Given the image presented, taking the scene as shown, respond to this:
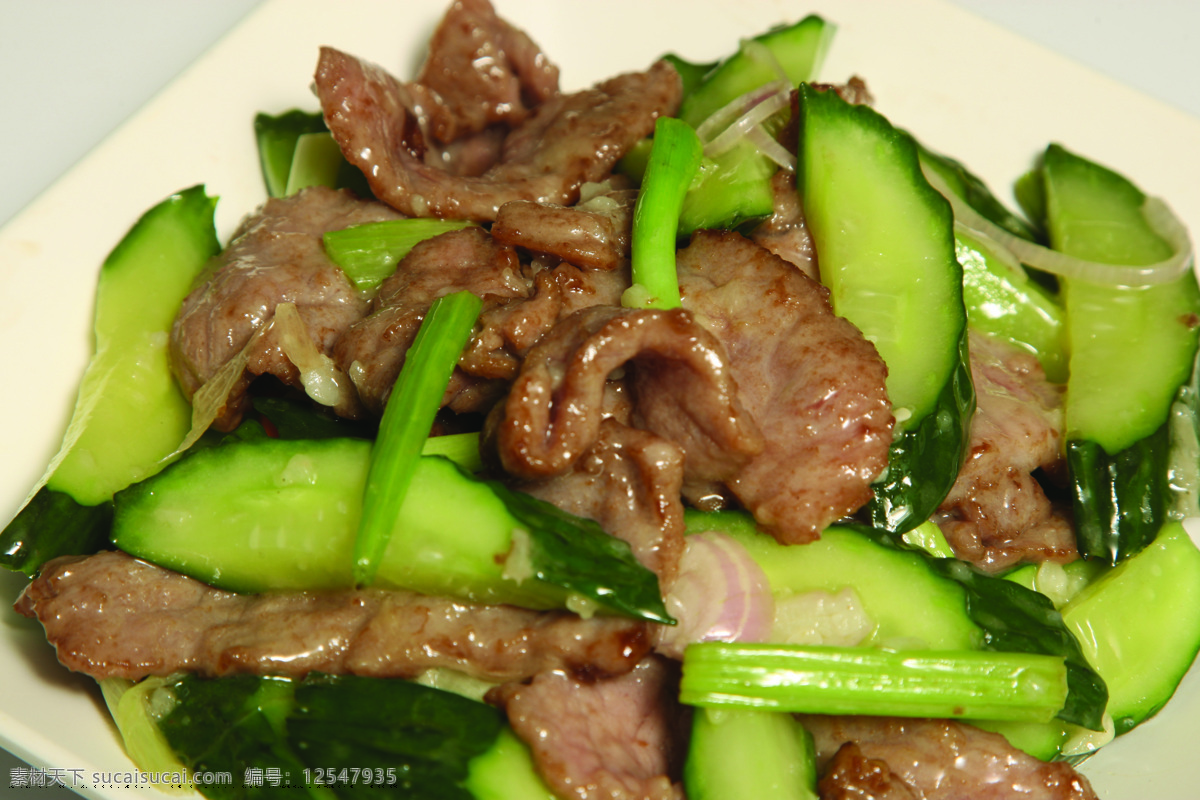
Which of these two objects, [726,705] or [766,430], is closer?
[726,705]

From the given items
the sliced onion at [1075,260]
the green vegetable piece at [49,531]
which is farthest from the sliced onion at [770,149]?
the green vegetable piece at [49,531]

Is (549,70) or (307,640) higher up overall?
(549,70)

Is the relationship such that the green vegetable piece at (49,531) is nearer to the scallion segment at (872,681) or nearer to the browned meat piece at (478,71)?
the scallion segment at (872,681)

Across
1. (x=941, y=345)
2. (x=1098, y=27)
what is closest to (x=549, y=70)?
(x=941, y=345)

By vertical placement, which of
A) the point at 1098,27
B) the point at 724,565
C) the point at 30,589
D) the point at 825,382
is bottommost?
the point at 30,589

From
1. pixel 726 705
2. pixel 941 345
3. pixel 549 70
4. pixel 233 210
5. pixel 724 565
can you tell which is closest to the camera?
pixel 726 705

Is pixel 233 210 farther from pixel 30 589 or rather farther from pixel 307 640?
pixel 307 640

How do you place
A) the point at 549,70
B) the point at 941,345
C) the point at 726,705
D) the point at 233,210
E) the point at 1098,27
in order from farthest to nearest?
the point at 1098,27, the point at 549,70, the point at 233,210, the point at 941,345, the point at 726,705
